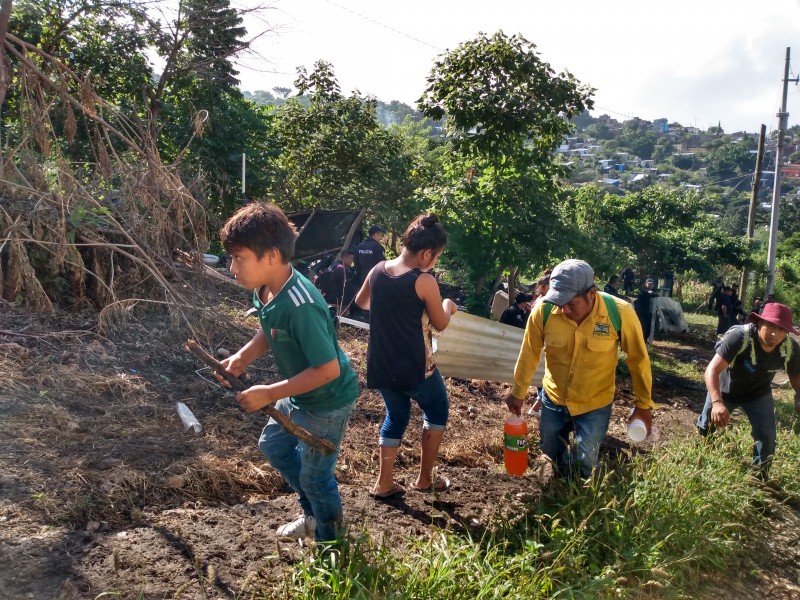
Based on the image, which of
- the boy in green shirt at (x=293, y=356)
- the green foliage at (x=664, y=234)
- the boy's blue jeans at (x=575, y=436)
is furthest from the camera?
the green foliage at (x=664, y=234)

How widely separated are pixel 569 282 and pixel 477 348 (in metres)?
3.96

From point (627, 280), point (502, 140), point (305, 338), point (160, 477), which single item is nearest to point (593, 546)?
point (305, 338)

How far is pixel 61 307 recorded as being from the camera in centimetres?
669

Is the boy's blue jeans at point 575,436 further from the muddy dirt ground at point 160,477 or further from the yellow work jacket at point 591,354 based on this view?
the muddy dirt ground at point 160,477

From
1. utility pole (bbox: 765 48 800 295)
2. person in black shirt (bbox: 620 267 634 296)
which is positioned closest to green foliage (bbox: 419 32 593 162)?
person in black shirt (bbox: 620 267 634 296)

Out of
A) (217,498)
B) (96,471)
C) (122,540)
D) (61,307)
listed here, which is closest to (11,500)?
(96,471)

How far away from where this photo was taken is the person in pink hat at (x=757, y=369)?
14.9 ft

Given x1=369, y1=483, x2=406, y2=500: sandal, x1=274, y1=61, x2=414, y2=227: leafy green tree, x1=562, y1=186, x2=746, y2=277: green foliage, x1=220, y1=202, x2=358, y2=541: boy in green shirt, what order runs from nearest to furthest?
1. x1=220, y1=202, x2=358, y2=541: boy in green shirt
2. x1=369, y1=483, x2=406, y2=500: sandal
3. x1=274, y1=61, x2=414, y2=227: leafy green tree
4. x1=562, y1=186, x2=746, y2=277: green foliage

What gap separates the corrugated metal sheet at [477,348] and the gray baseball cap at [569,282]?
363 centimetres

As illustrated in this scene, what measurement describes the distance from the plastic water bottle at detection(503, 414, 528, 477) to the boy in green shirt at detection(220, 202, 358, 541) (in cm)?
131

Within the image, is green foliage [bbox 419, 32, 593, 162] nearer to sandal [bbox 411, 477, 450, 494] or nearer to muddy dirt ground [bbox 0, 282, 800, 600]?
muddy dirt ground [bbox 0, 282, 800, 600]

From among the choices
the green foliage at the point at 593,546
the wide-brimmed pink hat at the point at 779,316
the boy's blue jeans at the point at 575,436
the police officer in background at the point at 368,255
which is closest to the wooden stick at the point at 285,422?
the green foliage at the point at 593,546

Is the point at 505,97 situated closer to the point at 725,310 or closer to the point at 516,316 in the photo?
the point at 516,316

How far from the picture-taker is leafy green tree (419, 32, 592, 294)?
27.5 feet
